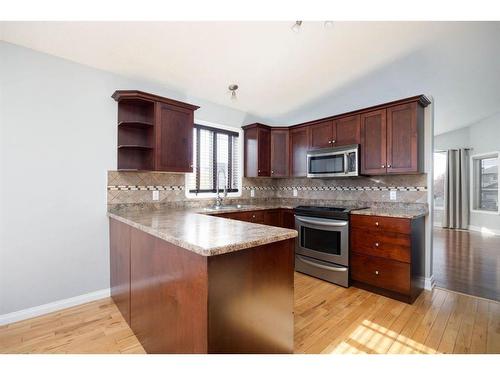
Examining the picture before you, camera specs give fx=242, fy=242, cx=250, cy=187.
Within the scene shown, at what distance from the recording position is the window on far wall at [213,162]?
352 centimetres

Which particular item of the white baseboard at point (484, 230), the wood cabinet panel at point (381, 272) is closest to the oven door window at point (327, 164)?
the wood cabinet panel at point (381, 272)

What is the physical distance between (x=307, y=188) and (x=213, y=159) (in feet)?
5.39

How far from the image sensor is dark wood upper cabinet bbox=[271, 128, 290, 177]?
399 cm

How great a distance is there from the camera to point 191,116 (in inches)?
115

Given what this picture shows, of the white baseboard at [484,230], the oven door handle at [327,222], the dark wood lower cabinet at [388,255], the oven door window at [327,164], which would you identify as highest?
the oven door window at [327,164]

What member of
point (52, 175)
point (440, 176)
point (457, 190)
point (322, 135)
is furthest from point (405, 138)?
point (440, 176)

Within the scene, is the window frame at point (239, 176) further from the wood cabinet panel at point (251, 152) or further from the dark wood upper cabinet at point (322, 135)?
the dark wood upper cabinet at point (322, 135)

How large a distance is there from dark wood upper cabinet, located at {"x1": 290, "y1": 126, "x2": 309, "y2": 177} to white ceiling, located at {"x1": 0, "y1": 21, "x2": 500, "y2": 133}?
494 millimetres

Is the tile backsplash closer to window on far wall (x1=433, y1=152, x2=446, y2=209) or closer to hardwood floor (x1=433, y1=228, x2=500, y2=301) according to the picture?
hardwood floor (x1=433, y1=228, x2=500, y2=301)

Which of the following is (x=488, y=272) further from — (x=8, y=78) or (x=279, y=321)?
(x=8, y=78)

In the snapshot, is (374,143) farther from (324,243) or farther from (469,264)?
(469,264)

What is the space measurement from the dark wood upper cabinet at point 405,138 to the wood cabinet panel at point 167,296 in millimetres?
2585

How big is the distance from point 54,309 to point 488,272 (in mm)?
5077

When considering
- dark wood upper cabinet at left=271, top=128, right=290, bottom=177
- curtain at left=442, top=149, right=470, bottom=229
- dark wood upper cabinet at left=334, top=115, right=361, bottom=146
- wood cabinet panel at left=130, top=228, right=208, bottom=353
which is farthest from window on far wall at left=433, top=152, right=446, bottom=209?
wood cabinet panel at left=130, top=228, right=208, bottom=353
